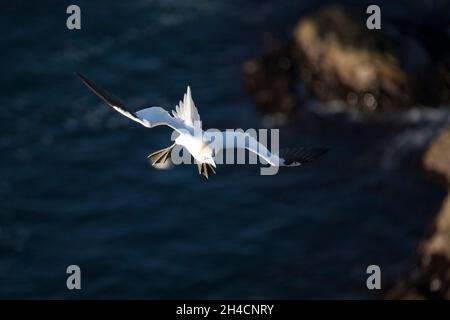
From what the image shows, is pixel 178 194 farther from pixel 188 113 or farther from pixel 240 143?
pixel 188 113

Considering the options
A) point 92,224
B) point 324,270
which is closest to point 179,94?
point 92,224

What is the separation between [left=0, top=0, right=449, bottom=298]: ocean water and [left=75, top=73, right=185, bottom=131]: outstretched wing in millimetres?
17294

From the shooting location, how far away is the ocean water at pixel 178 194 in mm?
42406

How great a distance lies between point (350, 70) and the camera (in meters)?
46.6

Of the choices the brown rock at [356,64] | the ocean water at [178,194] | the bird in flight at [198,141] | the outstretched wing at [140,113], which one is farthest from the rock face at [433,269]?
the outstretched wing at [140,113]

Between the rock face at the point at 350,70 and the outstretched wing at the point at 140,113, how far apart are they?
70.9ft

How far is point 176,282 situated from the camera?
42.2 meters

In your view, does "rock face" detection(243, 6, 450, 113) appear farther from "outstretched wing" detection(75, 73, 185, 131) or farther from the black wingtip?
"outstretched wing" detection(75, 73, 185, 131)

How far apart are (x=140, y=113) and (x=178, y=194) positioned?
20.1 metres

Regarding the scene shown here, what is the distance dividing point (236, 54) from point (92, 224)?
10.4 metres

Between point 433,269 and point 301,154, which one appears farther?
point 433,269

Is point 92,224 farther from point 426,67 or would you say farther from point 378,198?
point 426,67

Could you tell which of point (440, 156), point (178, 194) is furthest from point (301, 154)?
point (440, 156)

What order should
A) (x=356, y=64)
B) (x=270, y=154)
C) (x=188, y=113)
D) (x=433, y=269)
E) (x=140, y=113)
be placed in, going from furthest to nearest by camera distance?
1. (x=356, y=64)
2. (x=433, y=269)
3. (x=270, y=154)
4. (x=188, y=113)
5. (x=140, y=113)
